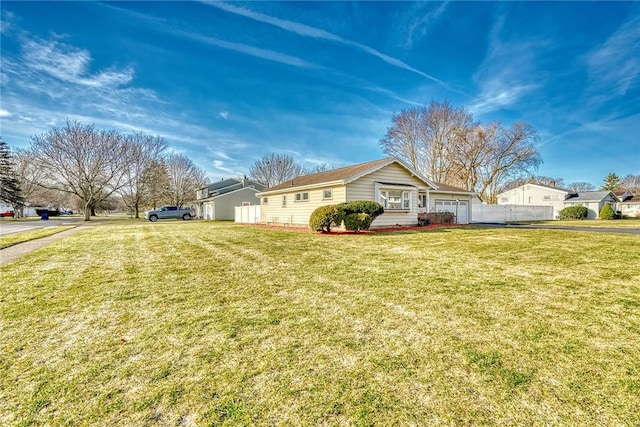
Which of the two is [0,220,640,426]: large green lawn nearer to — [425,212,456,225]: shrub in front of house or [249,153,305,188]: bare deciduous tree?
[425,212,456,225]: shrub in front of house

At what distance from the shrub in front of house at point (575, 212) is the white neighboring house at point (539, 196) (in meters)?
2.67

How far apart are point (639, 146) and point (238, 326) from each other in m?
42.3

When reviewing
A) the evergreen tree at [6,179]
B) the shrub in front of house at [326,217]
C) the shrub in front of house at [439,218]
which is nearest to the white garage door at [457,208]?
the shrub in front of house at [439,218]

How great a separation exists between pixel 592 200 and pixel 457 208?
2392 centimetres

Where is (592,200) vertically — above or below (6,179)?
below

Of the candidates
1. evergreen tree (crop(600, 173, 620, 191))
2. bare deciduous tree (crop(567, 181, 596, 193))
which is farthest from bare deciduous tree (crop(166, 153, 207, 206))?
bare deciduous tree (crop(567, 181, 596, 193))

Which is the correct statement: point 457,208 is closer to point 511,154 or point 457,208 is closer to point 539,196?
Result: point 511,154

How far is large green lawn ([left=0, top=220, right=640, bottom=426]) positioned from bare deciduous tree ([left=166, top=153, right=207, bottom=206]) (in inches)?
1856

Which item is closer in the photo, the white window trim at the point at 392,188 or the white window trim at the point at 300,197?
the white window trim at the point at 392,188

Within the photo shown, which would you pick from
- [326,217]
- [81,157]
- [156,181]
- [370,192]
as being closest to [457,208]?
[370,192]

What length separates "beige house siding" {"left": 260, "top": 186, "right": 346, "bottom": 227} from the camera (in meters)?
15.3

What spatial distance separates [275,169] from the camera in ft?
169

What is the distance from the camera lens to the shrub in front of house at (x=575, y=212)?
31.8 m

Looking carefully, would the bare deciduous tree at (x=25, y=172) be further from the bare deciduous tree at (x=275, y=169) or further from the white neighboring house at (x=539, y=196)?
the white neighboring house at (x=539, y=196)
